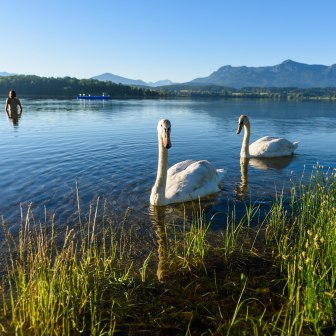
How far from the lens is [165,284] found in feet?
21.4

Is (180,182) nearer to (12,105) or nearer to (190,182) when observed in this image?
(190,182)

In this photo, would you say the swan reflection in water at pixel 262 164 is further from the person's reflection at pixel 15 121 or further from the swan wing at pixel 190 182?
the person's reflection at pixel 15 121

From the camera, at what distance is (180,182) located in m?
11.0

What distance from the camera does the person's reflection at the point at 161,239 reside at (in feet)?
23.1

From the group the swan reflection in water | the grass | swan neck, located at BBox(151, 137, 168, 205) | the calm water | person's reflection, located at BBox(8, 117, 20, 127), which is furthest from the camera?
person's reflection, located at BBox(8, 117, 20, 127)

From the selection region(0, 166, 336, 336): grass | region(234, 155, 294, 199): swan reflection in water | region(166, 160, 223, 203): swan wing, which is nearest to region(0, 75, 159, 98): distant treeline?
region(234, 155, 294, 199): swan reflection in water

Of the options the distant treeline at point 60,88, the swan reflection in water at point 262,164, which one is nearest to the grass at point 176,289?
the swan reflection in water at point 262,164

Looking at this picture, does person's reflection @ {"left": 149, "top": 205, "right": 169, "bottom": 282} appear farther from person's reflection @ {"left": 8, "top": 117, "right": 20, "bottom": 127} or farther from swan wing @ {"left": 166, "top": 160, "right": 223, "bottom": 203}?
person's reflection @ {"left": 8, "top": 117, "right": 20, "bottom": 127}

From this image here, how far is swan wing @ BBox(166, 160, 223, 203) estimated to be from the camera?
1070cm

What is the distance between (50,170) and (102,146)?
690 cm

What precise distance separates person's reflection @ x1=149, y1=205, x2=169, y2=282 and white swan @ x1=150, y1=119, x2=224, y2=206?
0.34 m

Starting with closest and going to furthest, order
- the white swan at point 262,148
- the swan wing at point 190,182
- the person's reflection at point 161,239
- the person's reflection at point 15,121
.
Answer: the person's reflection at point 161,239 → the swan wing at point 190,182 → the white swan at point 262,148 → the person's reflection at point 15,121

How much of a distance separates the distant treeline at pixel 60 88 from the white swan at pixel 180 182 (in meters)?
131

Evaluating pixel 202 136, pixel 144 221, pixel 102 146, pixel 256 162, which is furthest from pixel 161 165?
pixel 202 136
